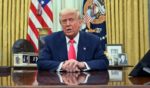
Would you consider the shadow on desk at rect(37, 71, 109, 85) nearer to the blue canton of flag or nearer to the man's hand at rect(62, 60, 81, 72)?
the man's hand at rect(62, 60, 81, 72)

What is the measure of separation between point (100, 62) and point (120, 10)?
2.91 metres

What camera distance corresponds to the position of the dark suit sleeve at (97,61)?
317 centimetres

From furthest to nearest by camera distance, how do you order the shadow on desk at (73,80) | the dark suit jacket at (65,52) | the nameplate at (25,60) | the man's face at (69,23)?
1. the nameplate at (25,60)
2. the man's face at (69,23)
3. the dark suit jacket at (65,52)
4. the shadow on desk at (73,80)

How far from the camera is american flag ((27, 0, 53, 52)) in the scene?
19.5 ft

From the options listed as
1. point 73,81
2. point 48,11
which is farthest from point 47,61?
point 48,11

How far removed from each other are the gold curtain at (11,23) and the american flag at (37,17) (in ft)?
0.29

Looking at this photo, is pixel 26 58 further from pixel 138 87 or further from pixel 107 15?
pixel 138 87

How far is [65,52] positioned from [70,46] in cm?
10

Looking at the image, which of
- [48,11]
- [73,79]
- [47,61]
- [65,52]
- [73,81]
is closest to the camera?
[73,81]

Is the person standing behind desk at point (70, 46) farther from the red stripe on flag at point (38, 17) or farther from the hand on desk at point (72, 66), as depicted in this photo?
the red stripe on flag at point (38, 17)

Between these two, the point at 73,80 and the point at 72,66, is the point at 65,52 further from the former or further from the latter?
the point at 73,80

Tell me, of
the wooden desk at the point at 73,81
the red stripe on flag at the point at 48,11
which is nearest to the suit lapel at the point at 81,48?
the wooden desk at the point at 73,81

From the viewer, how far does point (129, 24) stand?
597 centimetres

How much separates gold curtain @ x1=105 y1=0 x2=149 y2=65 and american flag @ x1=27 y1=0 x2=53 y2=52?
3.17 feet
